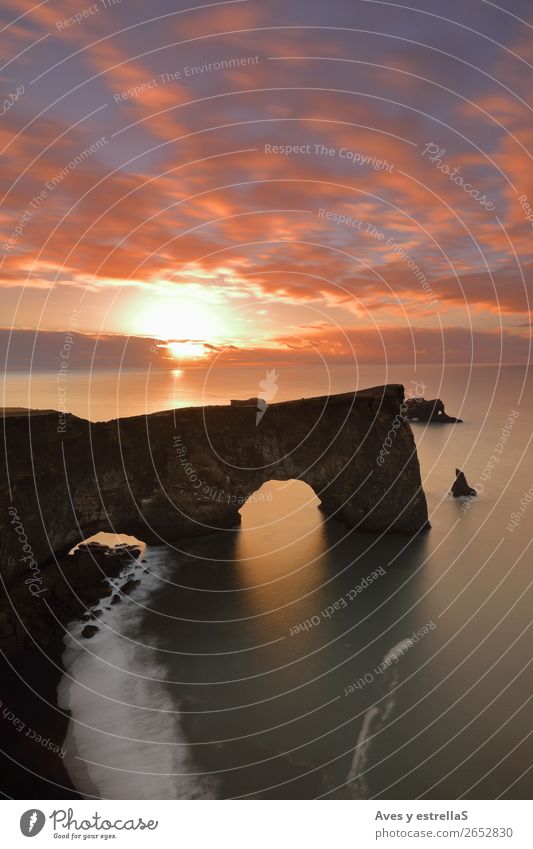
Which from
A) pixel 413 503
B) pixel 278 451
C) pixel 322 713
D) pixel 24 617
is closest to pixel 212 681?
pixel 322 713

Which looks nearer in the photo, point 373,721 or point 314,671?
point 373,721

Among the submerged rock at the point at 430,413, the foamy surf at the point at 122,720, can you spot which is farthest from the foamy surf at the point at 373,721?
the submerged rock at the point at 430,413

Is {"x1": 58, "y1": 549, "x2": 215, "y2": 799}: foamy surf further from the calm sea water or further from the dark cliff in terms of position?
the dark cliff

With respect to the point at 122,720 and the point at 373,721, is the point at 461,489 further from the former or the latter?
the point at 122,720

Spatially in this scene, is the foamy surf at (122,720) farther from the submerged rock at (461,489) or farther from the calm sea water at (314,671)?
the submerged rock at (461,489)
